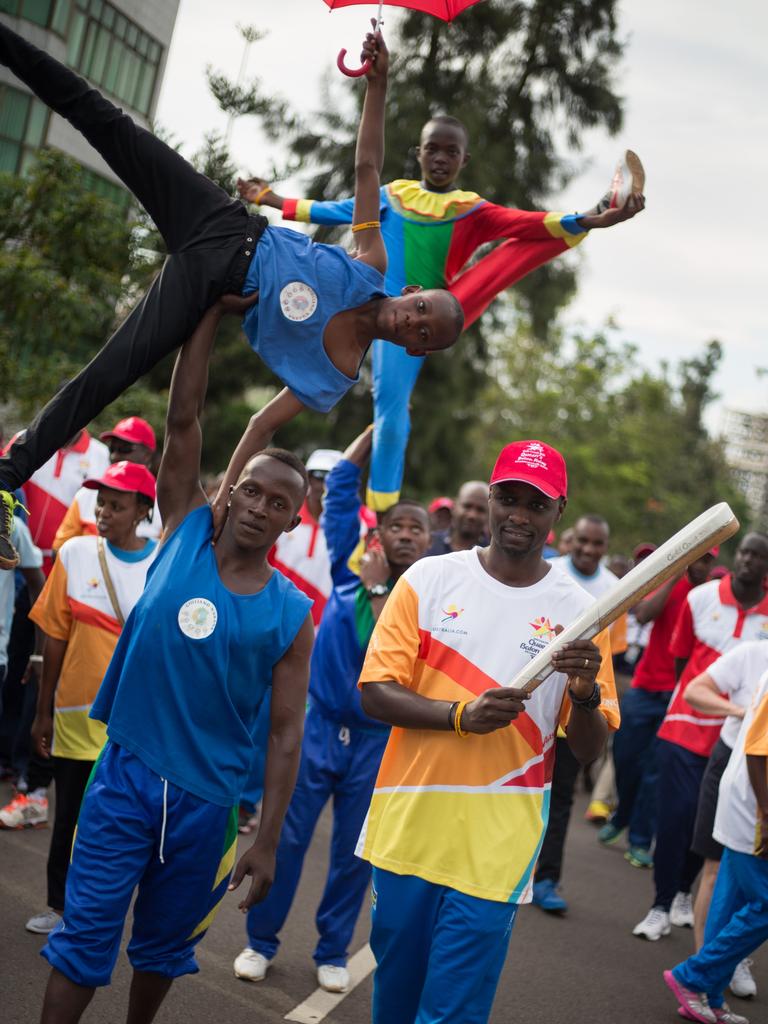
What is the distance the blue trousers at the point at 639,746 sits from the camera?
9766mm

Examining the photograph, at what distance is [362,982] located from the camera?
20.4 ft

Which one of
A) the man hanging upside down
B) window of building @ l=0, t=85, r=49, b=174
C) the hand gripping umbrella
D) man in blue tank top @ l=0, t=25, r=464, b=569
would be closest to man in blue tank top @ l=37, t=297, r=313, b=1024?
man in blue tank top @ l=0, t=25, r=464, b=569

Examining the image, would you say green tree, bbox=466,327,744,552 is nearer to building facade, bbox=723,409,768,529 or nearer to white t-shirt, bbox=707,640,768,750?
white t-shirt, bbox=707,640,768,750

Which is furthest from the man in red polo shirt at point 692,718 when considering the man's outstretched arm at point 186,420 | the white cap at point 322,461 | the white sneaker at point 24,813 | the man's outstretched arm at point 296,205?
the man's outstretched arm at point 186,420

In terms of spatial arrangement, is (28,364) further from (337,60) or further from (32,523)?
(337,60)

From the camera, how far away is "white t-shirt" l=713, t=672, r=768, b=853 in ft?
19.5

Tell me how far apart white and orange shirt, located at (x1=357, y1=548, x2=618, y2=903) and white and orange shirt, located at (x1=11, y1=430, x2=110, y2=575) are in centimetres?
487

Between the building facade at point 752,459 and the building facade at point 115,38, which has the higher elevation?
the building facade at point 752,459

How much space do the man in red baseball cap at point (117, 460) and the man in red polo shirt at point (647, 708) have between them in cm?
397

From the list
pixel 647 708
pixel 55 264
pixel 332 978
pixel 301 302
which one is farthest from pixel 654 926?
pixel 55 264

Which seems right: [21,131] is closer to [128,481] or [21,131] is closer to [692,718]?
[128,481]

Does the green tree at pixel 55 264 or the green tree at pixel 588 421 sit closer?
the green tree at pixel 55 264

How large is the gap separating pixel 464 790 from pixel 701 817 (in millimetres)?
3374

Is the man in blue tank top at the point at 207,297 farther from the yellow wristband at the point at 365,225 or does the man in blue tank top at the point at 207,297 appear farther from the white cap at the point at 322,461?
the white cap at the point at 322,461
